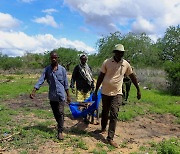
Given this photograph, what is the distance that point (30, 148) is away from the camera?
5.60 m

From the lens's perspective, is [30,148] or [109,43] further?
[109,43]

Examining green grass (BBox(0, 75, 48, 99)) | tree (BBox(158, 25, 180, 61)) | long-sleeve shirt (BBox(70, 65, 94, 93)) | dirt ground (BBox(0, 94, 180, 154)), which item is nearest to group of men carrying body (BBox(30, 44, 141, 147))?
dirt ground (BBox(0, 94, 180, 154))

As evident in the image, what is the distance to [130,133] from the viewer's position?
23.9 ft

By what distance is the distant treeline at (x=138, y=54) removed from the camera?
667 inches

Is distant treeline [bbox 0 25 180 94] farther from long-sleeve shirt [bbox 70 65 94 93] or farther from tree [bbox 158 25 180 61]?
long-sleeve shirt [bbox 70 65 94 93]

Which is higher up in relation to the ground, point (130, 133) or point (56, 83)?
point (56, 83)

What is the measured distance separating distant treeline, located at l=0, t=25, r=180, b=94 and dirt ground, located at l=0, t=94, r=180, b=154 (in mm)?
7534

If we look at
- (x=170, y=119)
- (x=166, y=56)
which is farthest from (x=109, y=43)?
(x=170, y=119)

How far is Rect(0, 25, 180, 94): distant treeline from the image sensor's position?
16938 millimetres

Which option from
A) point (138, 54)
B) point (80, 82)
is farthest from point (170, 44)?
point (80, 82)

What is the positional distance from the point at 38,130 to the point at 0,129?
97 centimetres

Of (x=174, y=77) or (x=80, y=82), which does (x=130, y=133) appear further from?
(x=174, y=77)

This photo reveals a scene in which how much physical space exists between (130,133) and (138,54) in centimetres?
2568

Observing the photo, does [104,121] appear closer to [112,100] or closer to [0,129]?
[112,100]
